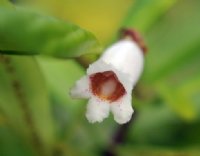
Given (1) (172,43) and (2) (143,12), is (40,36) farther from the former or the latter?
(1) (172,43)

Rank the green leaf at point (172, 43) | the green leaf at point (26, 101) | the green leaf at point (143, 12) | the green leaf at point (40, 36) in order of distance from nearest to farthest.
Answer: the green leaf at point (40, 36) < the green leaf at point (26, 101) < the green leaf at point (143, 12) < the green leaf at point (172, 43)

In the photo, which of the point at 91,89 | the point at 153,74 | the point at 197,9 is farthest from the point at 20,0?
the point at 91,89

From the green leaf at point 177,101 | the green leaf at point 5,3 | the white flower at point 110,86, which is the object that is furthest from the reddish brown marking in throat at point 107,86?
the green leaf at point 177,101

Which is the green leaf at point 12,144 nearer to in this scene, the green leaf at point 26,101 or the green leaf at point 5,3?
the green leaf at point 26,101

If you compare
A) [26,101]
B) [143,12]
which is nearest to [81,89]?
[26,101]

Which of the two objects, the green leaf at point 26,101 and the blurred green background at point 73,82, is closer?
the blurred green background at point 73,82

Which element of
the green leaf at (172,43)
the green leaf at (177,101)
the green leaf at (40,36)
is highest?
the green leaf at (172,43)

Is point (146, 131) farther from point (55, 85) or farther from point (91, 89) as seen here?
point (91, 89)

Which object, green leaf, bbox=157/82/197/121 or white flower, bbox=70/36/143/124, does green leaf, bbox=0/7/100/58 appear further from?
green leaf, bbox=157/82/197/121
